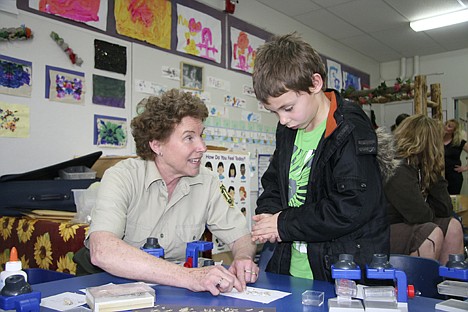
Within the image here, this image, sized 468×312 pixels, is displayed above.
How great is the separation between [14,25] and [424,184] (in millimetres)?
2617

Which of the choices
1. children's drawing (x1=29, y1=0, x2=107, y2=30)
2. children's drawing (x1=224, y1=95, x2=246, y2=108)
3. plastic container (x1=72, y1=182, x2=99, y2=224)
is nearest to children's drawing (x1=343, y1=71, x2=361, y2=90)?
children's drawing (x1=224, y1=95, x2=246, y2=108)

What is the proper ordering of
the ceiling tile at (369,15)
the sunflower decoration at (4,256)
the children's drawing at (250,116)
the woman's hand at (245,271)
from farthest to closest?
1. the ceiling tile at (369,15)
2. the children's drawing at (250,116)
3. the sunflower decoration at (4,256)
4. the woman's hand at (245,271)

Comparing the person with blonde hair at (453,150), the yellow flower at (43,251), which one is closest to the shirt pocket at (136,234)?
the yellow flower at (43,251)

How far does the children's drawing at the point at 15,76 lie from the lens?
8.38 feet

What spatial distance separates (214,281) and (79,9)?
249 cm

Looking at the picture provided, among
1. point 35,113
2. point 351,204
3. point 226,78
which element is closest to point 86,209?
point 35,113

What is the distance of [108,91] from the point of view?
3154 mm

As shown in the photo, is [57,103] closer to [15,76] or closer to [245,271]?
[15,76]

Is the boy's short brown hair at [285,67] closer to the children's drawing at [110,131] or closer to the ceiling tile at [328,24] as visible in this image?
the children's drawing at [110,131]

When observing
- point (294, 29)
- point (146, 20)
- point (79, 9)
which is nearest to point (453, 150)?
point (294, 29)

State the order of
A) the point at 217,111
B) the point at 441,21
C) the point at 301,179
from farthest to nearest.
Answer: the point at 441,21 → the point at 217,111 → the point at 301,179

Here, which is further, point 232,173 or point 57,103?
point 232,173

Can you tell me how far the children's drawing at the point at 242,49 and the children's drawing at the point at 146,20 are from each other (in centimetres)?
85

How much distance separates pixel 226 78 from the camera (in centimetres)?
423
